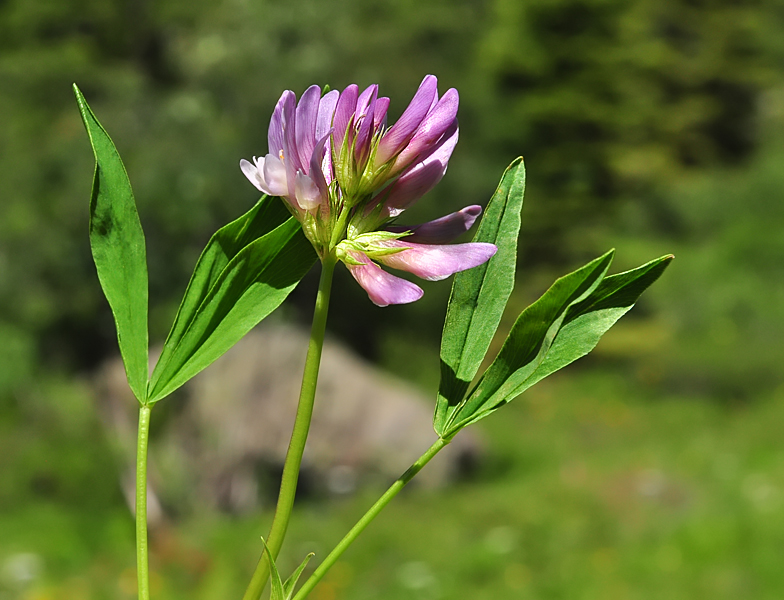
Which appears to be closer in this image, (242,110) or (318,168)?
(318,168)

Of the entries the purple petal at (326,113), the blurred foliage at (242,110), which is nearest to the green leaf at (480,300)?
the purple petal at (326,113)

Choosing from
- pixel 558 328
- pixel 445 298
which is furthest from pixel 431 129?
pixel 445 298

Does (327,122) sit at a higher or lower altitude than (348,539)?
higher

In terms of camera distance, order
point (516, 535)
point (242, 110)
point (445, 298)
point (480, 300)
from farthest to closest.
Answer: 1. point (445, 298)
2. point (242, 110)
3. point (516, 535)
4. point (480, 300)

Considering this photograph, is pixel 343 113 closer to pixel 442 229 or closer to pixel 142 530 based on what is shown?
pixel 442 229

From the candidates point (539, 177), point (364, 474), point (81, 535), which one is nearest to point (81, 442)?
point (81, 535)

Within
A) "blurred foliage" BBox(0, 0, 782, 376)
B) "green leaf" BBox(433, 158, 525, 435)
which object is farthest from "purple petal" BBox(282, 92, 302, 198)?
"blurred foliage" BBox(0, 0, 782, 376)

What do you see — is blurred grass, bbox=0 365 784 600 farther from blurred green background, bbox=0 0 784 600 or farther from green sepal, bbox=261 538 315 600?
green sepal, bbox=261 538 315 600
